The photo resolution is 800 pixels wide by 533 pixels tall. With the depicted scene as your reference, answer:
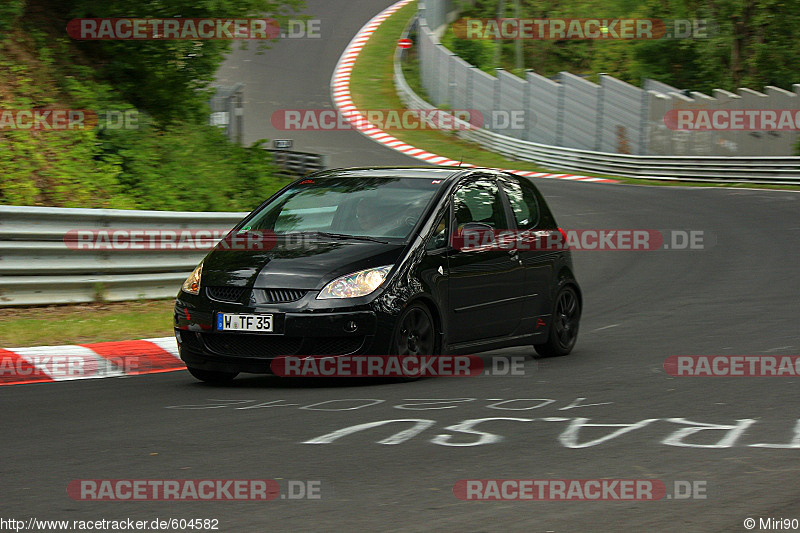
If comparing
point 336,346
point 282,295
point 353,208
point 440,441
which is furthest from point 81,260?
point 440,441

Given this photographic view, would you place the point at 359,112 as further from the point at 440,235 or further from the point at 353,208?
the point at 440,235

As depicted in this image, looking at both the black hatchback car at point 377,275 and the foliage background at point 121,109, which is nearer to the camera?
the black hatchback car at point 377,275

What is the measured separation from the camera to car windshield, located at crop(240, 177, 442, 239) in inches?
358

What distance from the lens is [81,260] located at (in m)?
11.9

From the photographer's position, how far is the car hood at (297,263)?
328 inches

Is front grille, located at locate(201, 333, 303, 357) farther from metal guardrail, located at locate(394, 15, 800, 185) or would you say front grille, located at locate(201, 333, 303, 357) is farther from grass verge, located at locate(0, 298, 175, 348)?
metal guardrail, located at locate(394, 15, 800, 185)

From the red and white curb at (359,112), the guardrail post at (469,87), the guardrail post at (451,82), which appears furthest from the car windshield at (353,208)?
the guardrail post at (451,82)

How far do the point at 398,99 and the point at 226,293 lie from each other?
3793 cm

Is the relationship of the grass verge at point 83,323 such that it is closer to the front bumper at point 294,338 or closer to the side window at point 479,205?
the front bumper at point 294,338

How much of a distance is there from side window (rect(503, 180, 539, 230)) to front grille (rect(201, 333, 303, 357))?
9.33 feet

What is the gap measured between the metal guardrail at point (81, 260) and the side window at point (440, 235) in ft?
14.2

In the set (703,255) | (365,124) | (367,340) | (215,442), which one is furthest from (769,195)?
(215,442)

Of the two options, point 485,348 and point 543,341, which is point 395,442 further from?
point 543,341

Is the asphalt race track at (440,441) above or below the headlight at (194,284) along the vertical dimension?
below
